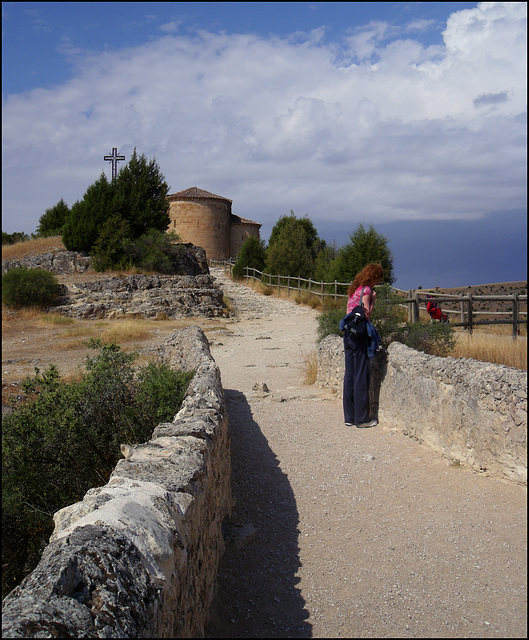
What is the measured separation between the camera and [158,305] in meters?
21.3

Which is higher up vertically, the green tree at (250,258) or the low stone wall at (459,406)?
the green tree at (250,258)

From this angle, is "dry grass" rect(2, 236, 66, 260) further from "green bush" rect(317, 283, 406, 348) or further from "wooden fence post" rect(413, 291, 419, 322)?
"green bush" rect(317, 283, 406, 348)

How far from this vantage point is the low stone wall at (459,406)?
14.2 feet

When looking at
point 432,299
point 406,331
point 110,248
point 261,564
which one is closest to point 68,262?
point 110,248

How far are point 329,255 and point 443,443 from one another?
3177 cm

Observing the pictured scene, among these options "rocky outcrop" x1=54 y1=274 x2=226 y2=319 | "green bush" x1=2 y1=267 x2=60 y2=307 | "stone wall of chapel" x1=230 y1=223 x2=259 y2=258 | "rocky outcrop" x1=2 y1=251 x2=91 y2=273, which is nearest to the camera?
"green bush" x1=2 y1=267 x2=60 y2=307

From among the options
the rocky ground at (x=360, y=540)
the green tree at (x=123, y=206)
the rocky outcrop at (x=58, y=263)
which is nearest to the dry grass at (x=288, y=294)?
the green tree at (x=123, y=206)

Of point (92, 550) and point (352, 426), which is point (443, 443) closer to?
point (352, 426)

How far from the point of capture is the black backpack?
612 centimetres

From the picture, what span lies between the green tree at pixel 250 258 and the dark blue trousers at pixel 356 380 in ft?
101

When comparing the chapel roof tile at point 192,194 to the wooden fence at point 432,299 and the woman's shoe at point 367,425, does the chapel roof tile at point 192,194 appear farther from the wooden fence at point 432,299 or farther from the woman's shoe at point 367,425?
the woman's shoe at point 367,425

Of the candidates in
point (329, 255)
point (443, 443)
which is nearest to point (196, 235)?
point (329, 255)

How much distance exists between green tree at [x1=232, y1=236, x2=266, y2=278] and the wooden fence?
0.55 m

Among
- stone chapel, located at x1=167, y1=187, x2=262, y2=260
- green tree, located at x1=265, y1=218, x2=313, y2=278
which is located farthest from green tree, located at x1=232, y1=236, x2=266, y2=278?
stone chapel, located at x1=167, y1=187, x2=262, y2=260
